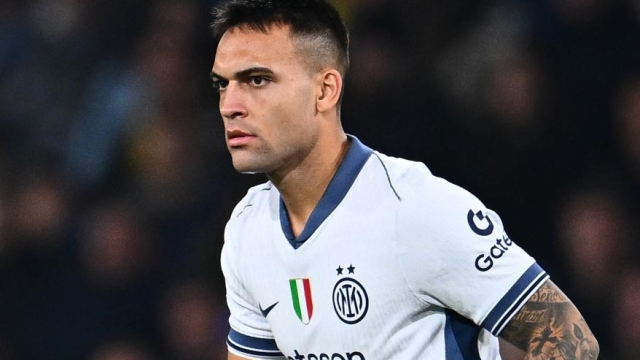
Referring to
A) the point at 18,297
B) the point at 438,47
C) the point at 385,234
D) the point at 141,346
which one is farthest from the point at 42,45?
the point at 385,234

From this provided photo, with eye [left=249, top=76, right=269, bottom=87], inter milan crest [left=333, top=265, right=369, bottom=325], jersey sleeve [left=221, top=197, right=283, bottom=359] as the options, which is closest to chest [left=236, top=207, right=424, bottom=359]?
inter milan crest [left=333, top=265, right=369, bottom=325]

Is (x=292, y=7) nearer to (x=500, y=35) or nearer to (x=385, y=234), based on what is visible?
(x=385, y=234)

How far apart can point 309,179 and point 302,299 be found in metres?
0.30

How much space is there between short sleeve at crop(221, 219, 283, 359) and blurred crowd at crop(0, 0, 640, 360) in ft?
5.82

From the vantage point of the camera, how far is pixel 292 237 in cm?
269

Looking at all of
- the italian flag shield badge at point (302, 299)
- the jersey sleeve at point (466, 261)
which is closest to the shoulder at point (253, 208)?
the italian flag shield badge at point (302, 299)

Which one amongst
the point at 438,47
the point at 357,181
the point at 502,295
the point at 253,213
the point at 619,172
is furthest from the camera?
the point at 438,47

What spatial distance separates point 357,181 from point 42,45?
3.01m

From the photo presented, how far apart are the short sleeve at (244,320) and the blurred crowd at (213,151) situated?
5.82 feet

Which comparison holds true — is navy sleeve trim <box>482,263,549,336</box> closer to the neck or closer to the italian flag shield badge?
the italian flag shield badge

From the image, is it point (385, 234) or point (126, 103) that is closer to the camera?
point (385, 234)

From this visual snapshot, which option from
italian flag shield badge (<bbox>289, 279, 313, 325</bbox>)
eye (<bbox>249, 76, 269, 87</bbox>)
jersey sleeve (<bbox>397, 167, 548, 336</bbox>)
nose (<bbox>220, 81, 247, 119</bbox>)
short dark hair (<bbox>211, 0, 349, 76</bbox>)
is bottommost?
italian flag shield badge (<bbox>289, 279, 313, 325</bbox>)

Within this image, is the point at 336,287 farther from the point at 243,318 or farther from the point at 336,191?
the point at 243,318

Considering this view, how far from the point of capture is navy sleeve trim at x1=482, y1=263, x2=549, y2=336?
236 centimetres
